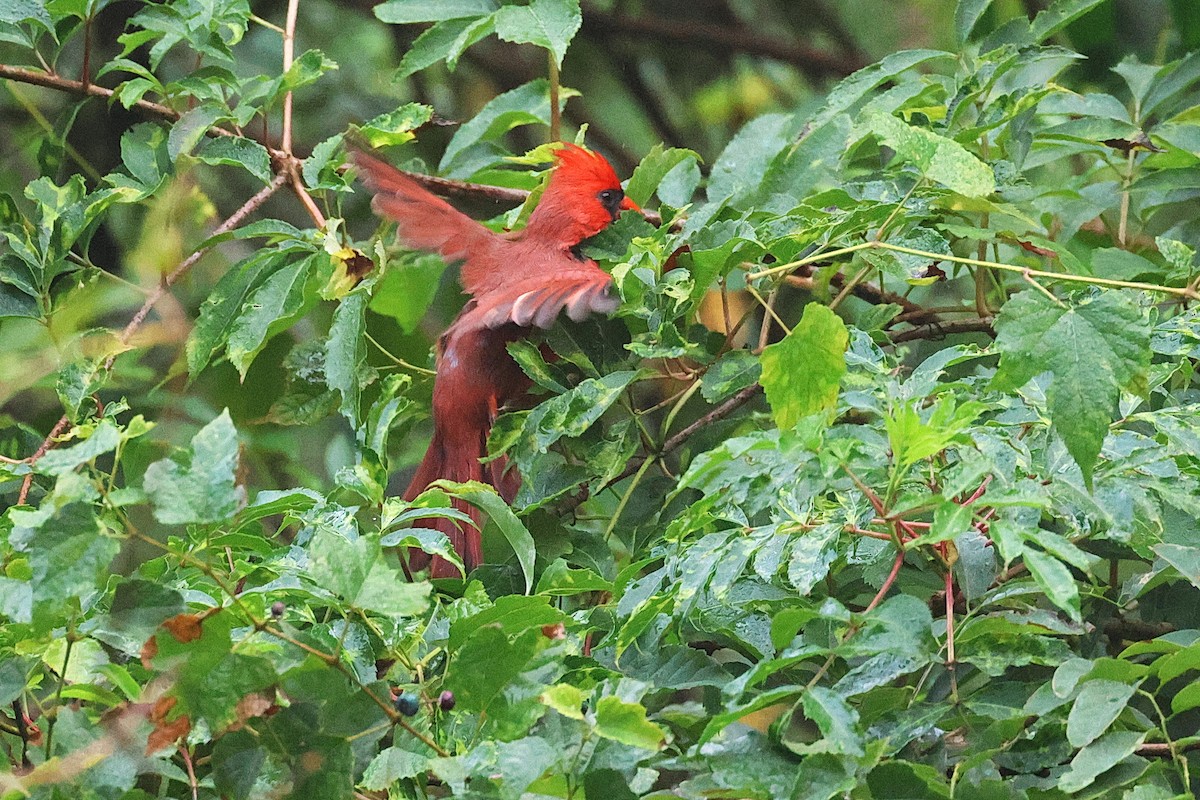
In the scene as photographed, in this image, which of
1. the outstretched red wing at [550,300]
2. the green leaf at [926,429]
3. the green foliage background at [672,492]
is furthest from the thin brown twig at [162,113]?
the green leaf at [926,429]

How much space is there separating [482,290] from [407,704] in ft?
3.15

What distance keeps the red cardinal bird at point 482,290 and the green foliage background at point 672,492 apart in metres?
0.06

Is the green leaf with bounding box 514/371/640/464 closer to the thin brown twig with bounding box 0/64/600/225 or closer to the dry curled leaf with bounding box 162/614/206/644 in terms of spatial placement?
the thin brown twig with bounding box 0/64/600/225

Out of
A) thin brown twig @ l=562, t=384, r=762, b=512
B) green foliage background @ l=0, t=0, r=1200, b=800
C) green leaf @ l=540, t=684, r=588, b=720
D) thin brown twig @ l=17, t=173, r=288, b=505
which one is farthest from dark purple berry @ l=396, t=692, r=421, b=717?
thin brown twig @ l=17, t=173, r=288, b=505

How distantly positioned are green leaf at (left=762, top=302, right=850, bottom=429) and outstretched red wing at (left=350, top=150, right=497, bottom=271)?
805 millimetres

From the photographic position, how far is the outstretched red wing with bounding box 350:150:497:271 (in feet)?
5.08

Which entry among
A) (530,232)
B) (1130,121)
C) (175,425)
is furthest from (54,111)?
(1130,121)

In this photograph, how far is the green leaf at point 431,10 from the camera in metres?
1.51

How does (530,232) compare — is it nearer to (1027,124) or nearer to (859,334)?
(1027,124)

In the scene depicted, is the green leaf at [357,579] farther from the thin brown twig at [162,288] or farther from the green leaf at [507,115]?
the green leaf at [507,115]

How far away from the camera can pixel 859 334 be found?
96cm

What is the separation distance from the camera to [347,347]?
48.1 inches

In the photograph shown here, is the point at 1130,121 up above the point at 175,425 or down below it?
above

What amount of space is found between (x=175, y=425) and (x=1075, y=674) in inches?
63.5
